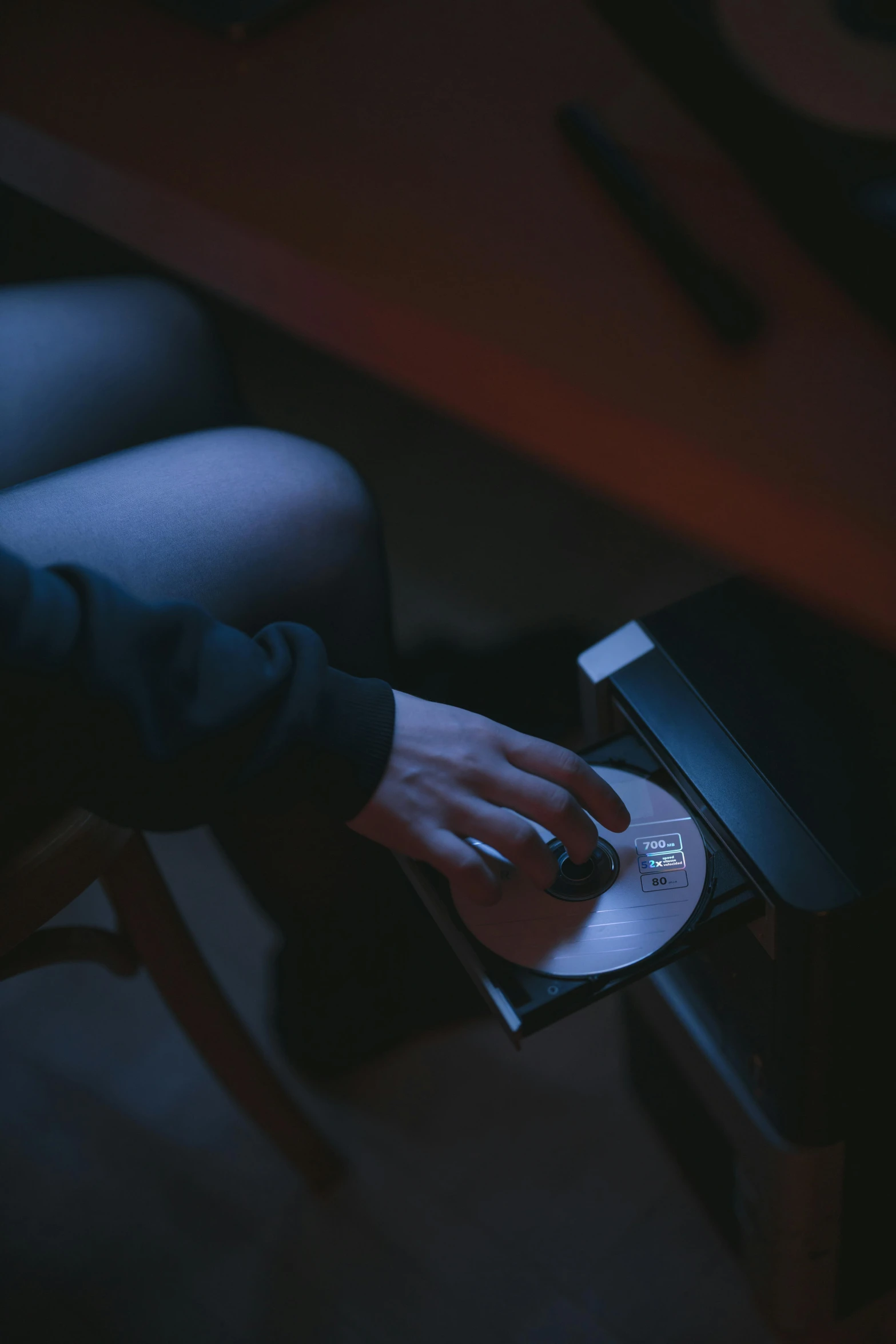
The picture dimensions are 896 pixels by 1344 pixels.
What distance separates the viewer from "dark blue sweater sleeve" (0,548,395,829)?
1.56 feet

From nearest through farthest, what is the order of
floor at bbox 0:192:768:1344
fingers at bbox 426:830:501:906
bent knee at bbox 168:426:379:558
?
fingers at bbox 426:830:501:906 < bent knee at bbox 168:426:379:558 < floor at bbox 0:192:768:1344

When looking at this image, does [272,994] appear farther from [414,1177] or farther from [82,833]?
[82,833]

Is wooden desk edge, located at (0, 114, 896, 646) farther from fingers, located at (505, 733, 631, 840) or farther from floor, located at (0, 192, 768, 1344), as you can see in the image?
floor, located at (0, 192, 768, 1344)

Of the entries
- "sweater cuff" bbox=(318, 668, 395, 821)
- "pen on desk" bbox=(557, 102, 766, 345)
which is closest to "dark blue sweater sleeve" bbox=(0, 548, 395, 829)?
"sweater cuff" bbox=(318, 668, 395, 821)

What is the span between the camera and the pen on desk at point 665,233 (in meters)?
0.46

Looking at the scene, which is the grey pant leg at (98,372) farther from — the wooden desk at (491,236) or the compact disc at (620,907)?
the compact disc at (620,907)

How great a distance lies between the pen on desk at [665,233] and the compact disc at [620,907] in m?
0.24

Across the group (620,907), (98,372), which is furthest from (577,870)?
(98,372)

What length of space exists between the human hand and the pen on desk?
0.71ft

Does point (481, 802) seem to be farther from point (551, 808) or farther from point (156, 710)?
point (156, 710)

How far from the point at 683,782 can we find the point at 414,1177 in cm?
54

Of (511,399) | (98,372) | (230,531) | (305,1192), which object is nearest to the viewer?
(511,399)

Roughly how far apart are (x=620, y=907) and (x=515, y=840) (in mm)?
74

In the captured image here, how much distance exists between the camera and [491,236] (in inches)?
20.2
